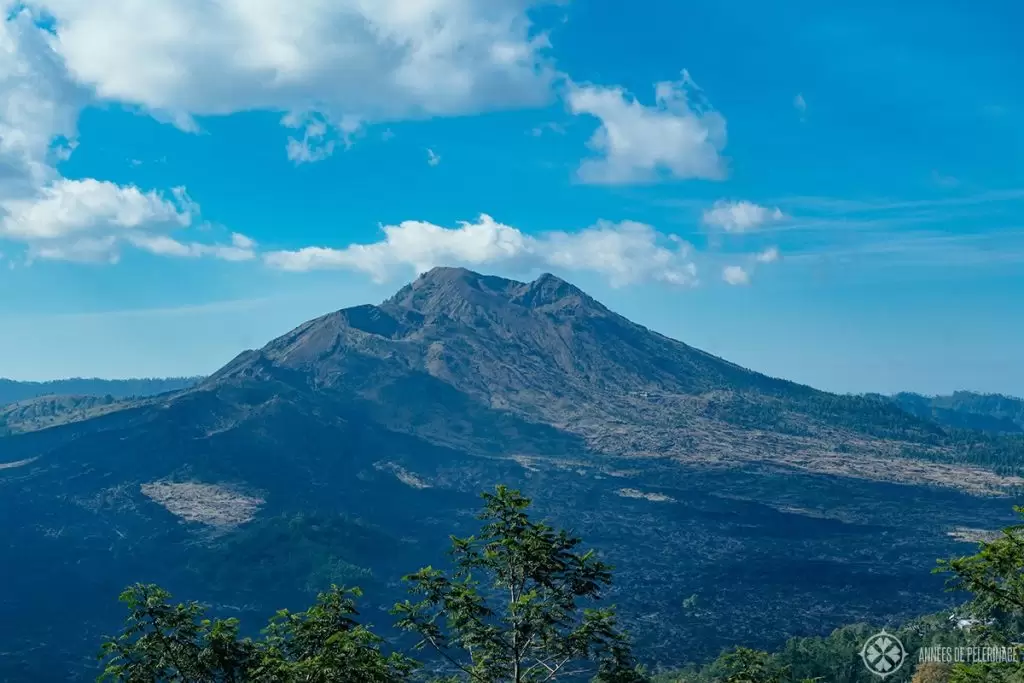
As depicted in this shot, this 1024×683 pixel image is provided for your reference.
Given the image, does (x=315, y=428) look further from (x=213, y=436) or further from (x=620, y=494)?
(x=620, y=494)

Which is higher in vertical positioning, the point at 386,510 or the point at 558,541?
the point at 558,541

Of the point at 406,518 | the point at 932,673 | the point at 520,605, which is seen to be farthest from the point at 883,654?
the point at 406,518

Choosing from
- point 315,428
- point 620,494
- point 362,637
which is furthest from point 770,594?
point 315,428

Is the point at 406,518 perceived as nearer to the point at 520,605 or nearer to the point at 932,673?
the point at 932,673

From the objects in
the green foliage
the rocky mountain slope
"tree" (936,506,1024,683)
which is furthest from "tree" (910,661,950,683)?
→ the rocky mountain slope

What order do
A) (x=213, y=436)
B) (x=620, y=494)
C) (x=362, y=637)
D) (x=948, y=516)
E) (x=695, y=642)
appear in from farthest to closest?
1. (x=213, y=436)
2. (x=620, y=494)
3. (x=948, y=516)
4. (x=695, y=642)
5. (x=362, y=637)

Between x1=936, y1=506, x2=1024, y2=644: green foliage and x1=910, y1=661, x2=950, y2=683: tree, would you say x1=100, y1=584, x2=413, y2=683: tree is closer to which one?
x1=936, y1=506, x2=1024, y2=644: green foliage

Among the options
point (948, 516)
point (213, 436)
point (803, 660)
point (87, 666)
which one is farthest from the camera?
point (213, 436)

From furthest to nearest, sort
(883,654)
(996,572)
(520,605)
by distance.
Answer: (883,654), (520,605), (996,572)

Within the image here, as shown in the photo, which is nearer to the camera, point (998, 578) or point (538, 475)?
point (998, 578)
